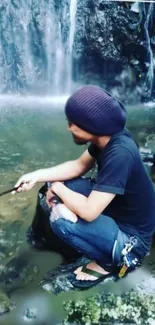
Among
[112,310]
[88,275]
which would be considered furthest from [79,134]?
[112,310]

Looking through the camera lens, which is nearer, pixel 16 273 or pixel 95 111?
pixel 95 111

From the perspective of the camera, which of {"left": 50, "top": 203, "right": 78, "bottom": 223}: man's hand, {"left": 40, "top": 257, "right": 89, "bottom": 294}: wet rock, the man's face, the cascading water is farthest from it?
the cascading water

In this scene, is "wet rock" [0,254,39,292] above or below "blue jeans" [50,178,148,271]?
below

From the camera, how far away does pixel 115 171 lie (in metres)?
2.06

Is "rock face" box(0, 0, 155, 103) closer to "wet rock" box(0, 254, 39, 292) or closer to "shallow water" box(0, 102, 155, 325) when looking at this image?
"shallow water" box(0, 102, 155, 325)

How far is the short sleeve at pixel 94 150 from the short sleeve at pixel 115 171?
0.29 metres

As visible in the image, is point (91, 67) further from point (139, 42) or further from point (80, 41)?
point (139, 42)

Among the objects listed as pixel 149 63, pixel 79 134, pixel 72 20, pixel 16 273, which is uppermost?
pixel 79 134

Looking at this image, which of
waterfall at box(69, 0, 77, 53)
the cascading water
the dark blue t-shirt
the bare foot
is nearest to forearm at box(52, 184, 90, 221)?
the dark blue t-shirt

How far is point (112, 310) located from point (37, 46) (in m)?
8.58

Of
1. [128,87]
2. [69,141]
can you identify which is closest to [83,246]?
[69,141]

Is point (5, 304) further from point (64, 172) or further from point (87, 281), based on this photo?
point (64, 172)

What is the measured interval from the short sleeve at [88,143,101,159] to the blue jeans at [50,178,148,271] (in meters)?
0.38

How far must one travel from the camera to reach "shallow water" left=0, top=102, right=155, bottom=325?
2279 mm
